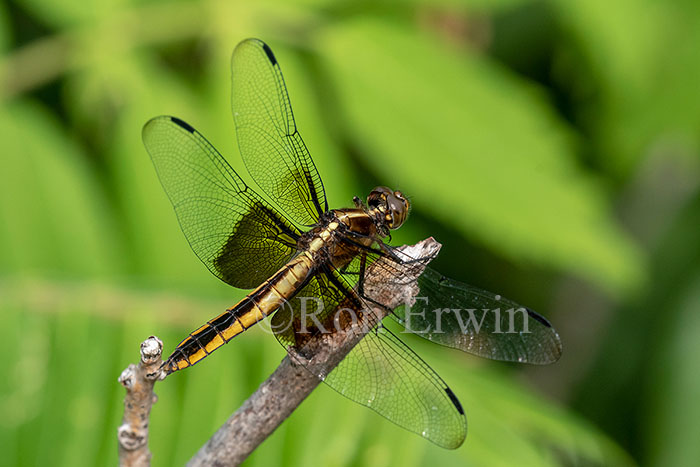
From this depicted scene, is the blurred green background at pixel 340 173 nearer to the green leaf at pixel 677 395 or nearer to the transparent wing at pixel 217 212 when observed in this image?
the green leaf at pixel 677 395

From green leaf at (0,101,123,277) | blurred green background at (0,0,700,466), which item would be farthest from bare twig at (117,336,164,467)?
green leaf at (0,101,123,277)

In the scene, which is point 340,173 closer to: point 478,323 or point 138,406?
point 478,323

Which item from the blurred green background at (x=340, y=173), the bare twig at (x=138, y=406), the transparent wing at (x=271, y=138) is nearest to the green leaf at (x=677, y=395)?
the blurred green background at (x=340, y=173)

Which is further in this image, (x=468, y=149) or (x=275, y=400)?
(x=468, y=149)

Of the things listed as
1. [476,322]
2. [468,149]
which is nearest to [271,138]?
[476,322]

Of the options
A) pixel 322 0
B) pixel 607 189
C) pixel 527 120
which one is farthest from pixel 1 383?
pixel 607 189

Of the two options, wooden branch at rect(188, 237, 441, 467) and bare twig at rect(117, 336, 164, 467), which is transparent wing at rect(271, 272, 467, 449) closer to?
wooden branch at rect(188, 237, 441, 467)

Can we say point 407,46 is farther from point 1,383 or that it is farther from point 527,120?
point 1,383
